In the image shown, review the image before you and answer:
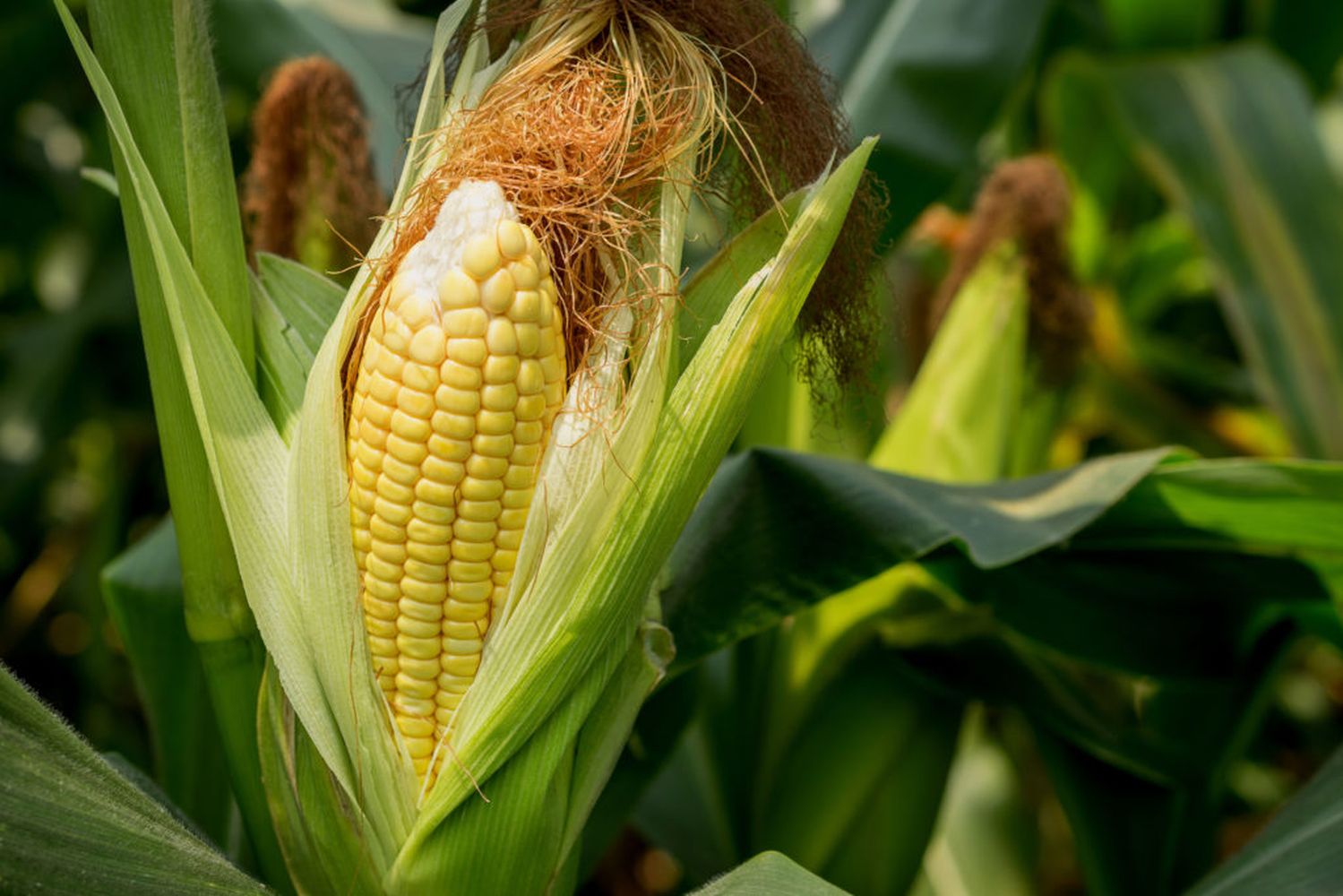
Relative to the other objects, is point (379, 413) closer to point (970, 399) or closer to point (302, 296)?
point (302, 296)

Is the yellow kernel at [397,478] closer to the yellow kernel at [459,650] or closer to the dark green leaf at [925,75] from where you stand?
the yellow kernel at [459,650]

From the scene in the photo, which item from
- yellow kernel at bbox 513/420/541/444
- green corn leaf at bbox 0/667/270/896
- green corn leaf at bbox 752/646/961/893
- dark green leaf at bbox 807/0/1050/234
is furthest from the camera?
dark green leaf at bbox 807/0/1050/234

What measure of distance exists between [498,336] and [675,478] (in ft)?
0.42

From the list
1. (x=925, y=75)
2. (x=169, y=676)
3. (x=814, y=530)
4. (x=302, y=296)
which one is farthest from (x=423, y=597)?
(x=925, y=75)

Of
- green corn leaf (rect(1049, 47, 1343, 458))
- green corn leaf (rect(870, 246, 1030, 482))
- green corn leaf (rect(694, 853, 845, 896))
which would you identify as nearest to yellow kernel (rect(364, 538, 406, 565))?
green corn leaf (rect(694, 853, 845, 896))

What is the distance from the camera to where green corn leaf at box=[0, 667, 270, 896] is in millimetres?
587

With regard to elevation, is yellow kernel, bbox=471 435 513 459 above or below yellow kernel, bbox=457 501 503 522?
above

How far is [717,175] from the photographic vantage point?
0.82 metres

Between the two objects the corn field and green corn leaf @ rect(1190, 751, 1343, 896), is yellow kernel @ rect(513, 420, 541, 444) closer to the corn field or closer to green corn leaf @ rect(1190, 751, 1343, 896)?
the corn field

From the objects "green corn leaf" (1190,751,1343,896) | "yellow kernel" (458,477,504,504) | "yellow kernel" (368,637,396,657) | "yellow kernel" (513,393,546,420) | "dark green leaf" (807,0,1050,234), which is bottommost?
"green corn leaf" (1190,751,1343,896)

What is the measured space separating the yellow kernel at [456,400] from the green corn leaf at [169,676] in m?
0.52

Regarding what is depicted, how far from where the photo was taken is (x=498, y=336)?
66 cm

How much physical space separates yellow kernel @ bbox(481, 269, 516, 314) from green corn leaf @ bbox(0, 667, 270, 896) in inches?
12.8

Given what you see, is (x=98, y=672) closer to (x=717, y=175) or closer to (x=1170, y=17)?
(x=717, y=175)
